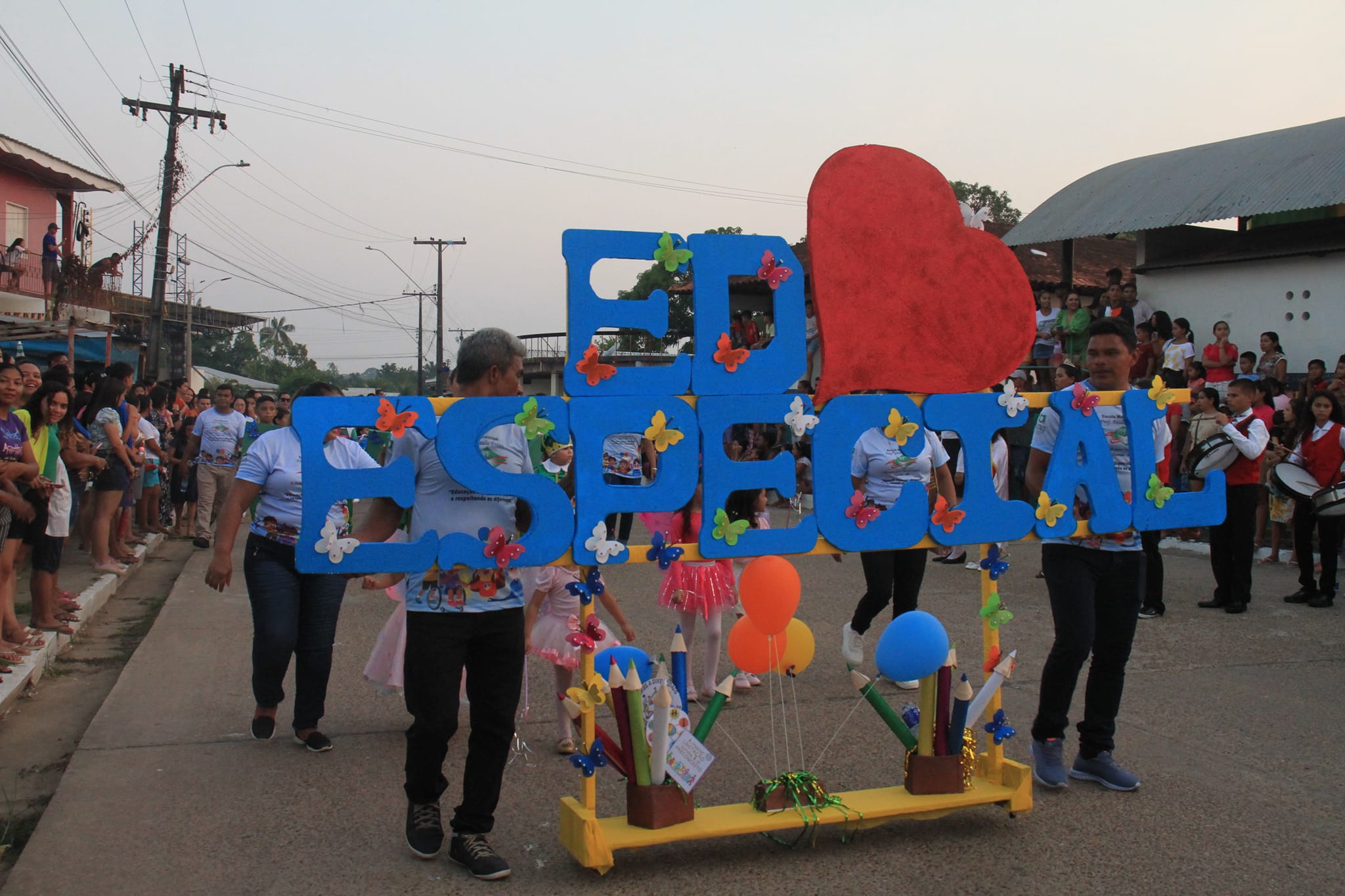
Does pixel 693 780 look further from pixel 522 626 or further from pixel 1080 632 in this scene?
pixel 1080 632

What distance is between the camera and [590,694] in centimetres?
368

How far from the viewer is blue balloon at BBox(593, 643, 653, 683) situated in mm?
3965

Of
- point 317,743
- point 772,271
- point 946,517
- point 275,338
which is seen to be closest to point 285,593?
point 317,743

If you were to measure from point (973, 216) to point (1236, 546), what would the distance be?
18.0 ft

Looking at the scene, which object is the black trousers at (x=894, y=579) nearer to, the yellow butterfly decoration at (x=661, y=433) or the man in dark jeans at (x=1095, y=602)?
the man in dark jeans at (x=1095, y=602)

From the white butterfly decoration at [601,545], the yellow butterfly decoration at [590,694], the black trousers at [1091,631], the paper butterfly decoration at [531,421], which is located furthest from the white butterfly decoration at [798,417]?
the black trousers at [1091,631]

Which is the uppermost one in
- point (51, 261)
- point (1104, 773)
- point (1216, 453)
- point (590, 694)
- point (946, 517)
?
point (51, 261)

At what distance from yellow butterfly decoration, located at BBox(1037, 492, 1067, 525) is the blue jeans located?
328 centimetres

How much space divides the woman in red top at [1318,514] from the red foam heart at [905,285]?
5992 millimetres

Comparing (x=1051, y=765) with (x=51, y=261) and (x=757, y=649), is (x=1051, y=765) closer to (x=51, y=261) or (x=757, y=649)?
(x=757, y=649)

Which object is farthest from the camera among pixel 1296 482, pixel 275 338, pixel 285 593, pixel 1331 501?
pixel 275 338

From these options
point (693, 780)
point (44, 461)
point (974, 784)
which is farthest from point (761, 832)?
point (44, 461)

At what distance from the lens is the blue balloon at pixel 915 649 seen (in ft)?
13.3

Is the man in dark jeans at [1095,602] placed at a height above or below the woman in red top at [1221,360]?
below
